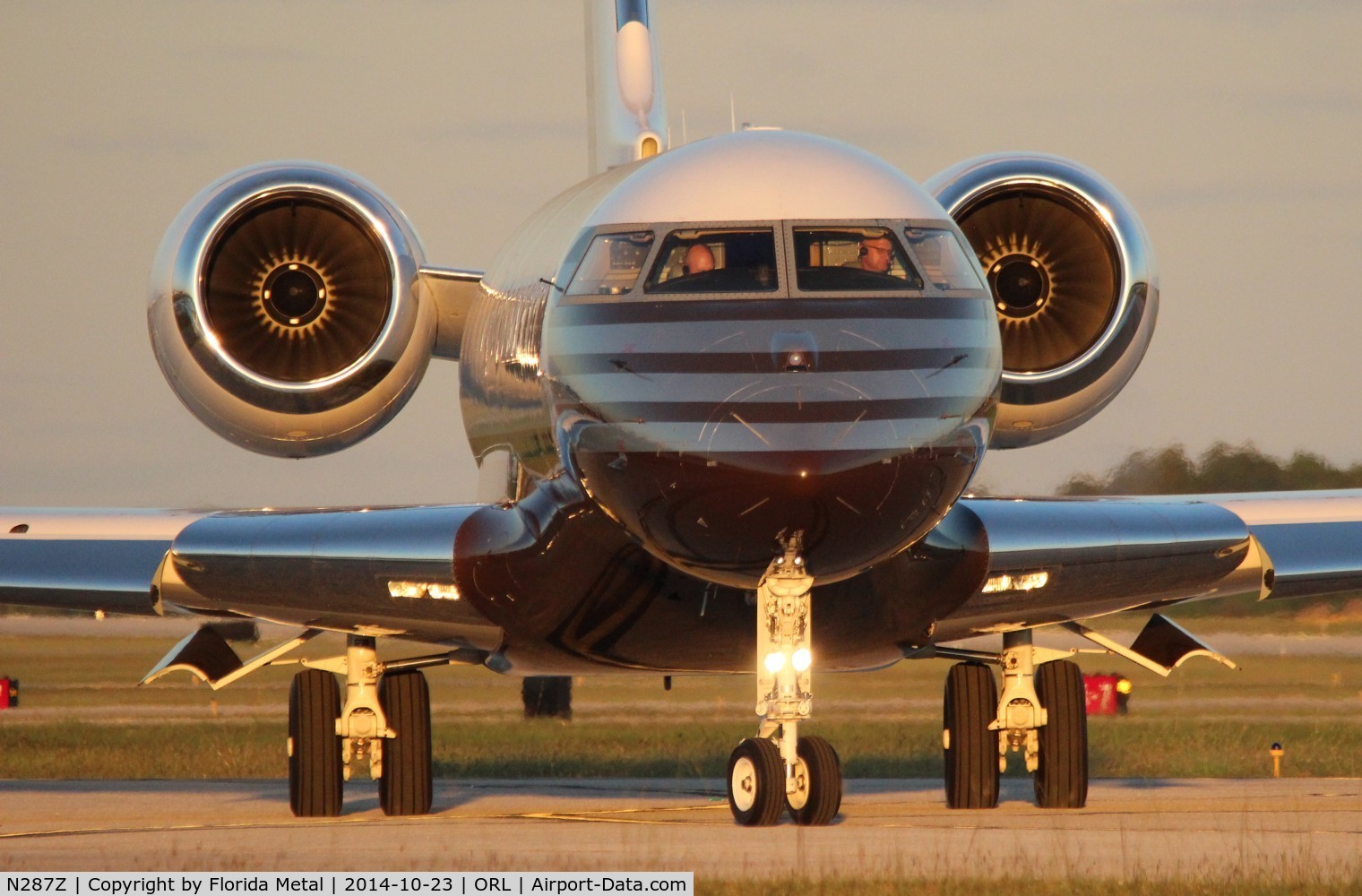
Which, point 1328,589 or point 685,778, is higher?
point 1328,589

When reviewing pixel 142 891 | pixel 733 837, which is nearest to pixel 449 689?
pixel 733 837

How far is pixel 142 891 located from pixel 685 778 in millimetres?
10170

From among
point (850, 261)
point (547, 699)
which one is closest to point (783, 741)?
point (850, 261)

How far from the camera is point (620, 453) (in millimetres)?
11188

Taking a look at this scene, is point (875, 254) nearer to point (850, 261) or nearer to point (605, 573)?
point (850, 261)

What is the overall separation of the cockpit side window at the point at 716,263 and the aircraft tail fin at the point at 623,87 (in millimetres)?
7563

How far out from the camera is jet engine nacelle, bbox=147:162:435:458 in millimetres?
16672

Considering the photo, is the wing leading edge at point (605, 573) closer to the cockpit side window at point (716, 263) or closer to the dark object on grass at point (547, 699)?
the cockpit side window at point (716, 263)

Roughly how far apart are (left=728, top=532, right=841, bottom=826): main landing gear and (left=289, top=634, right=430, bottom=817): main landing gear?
391cm

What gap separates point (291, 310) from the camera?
16922mm

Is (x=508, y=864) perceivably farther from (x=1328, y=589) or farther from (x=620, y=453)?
(x=1328, y=589)

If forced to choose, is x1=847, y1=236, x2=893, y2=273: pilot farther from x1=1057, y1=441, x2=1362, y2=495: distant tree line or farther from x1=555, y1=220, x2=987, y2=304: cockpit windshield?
x1=1057, y1=441, x2=1362, y2=495: distant tree line

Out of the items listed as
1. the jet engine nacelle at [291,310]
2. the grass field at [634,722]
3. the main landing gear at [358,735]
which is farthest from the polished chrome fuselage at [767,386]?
the grass field at [634,722]

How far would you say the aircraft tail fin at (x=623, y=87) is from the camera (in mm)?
19667
